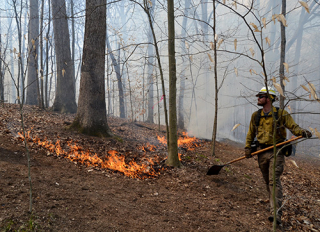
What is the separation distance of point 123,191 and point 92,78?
4.10 m

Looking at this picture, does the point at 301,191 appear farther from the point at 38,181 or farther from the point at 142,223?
the point at 38,181

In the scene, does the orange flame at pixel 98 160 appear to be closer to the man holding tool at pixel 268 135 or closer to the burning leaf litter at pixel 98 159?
the burning leaf litter at pixel 98 159

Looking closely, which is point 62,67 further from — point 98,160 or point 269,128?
point 269,128

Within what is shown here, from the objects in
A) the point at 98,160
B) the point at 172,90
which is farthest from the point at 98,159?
the point at 172,90

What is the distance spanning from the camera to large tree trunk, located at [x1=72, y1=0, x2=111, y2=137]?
6.92m

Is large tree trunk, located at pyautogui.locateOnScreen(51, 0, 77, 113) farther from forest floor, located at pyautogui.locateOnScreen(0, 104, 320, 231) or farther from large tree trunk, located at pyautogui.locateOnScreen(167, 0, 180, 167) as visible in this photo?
large tree trunk, located at pyautogui.locateOnScreen(167, 0, 180, 167)

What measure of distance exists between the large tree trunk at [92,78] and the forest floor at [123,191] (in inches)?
19.8

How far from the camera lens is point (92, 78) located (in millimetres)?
6926

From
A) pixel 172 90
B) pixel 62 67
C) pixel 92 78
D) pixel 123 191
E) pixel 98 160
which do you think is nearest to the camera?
pixel 123 191

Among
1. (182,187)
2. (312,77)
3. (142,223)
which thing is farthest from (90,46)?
(312,77)

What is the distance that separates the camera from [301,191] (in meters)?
5.89

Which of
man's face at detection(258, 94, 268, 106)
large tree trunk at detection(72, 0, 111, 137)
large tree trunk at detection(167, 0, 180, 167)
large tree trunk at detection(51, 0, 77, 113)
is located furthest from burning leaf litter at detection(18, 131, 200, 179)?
large tree trunk at detection(51, 0, 77, 113)

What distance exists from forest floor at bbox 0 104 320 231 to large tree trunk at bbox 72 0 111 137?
0.50 meters

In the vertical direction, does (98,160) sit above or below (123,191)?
above
